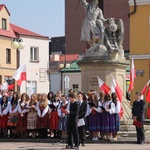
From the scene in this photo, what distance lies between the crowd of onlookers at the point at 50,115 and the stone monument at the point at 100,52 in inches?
78.3

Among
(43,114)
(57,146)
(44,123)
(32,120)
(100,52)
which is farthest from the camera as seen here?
(100,52)

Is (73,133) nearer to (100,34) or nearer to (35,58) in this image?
(100,34)

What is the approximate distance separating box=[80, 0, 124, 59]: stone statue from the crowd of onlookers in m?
2.60

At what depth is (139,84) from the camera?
37.0 meters

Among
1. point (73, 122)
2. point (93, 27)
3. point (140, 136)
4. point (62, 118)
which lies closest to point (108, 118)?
point (140, 136)

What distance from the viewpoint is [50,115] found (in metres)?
20.6

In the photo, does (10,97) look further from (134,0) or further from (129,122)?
(134,0)

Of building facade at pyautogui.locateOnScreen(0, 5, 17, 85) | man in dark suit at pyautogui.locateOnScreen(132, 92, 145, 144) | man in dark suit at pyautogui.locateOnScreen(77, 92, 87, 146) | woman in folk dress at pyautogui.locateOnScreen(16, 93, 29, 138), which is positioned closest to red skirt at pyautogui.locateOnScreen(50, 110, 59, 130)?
woman in folk dress at pyautogui.locateOnScreen(16, 93, 29, 138)


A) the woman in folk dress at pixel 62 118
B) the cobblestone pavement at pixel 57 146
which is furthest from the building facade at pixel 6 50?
the cobblestone pavement at pixel 57 146

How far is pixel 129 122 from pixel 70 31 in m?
57.8

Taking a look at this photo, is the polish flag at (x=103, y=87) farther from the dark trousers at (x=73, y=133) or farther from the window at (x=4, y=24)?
the window at (x=4, y=24)

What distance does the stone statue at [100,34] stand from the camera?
75.1 ft

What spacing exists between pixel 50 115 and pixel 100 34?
4.35 m

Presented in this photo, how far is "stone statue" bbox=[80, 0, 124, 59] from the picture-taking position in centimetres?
2289
